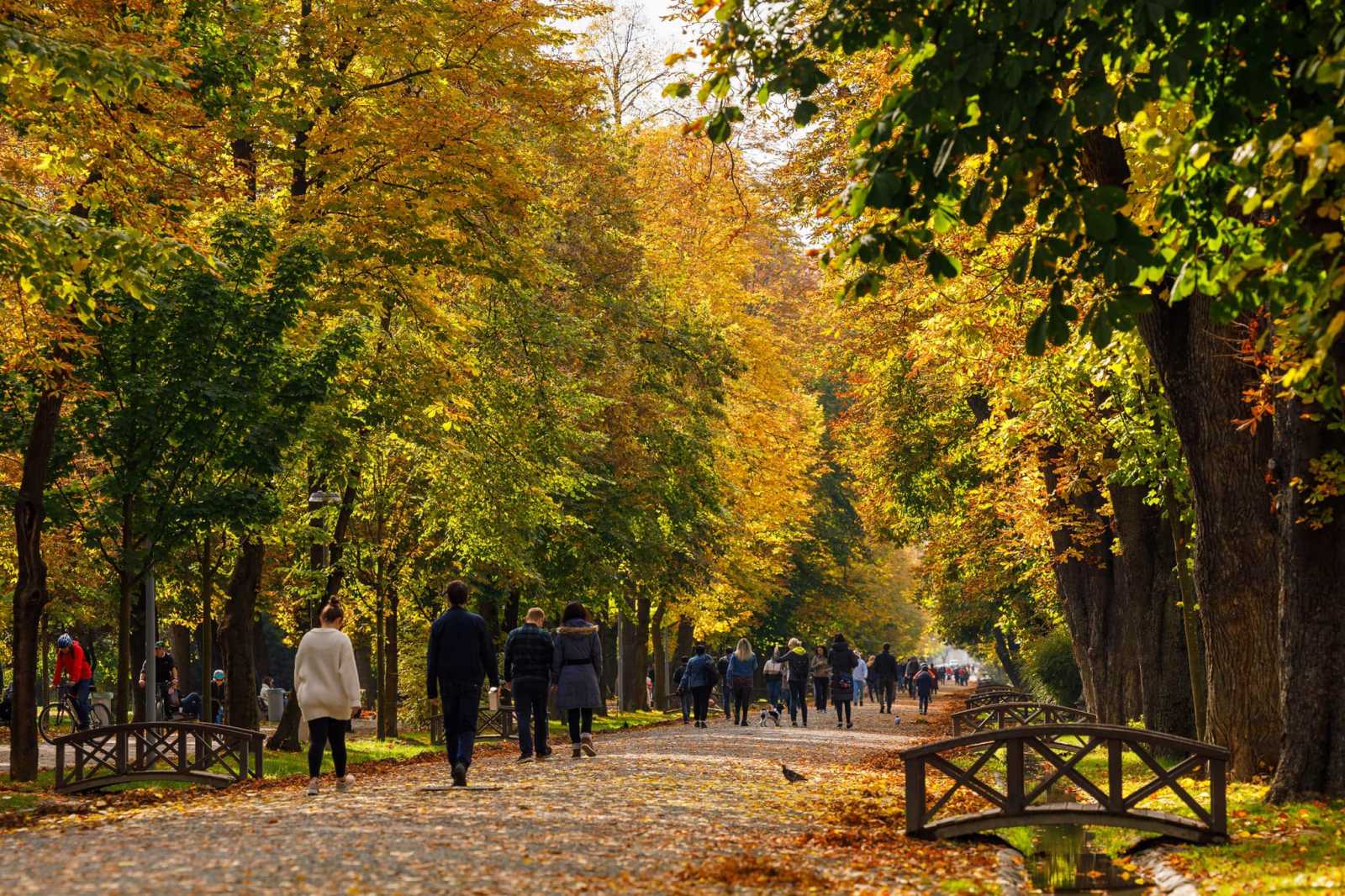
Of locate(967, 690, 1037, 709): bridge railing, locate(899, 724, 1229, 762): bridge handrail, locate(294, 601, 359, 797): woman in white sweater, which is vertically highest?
locate(294, 601, 359, 797): woman in white sweater

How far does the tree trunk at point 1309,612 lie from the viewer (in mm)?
12438

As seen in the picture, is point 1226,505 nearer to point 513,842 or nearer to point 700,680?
point 513,842

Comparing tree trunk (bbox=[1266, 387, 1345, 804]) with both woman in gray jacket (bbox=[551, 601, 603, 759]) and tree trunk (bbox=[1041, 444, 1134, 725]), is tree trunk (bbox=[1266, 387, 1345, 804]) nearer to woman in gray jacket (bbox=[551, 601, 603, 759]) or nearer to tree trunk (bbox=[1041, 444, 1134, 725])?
woman in gray jacket (bbox=[551, 601, 603, 759])

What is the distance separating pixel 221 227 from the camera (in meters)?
18.4

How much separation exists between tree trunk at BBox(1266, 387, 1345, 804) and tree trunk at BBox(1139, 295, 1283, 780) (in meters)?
1.00

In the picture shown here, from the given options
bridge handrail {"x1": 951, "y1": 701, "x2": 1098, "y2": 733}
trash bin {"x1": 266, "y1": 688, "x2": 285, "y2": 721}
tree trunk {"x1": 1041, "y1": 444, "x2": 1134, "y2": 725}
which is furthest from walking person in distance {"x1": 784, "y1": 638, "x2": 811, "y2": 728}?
trash bin {"x1": 266, "y1": 688, "x2": 285, "y2": 721}

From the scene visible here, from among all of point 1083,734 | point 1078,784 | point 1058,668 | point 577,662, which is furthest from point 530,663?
point 1058,668

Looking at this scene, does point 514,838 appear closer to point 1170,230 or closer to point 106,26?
point 1170,230

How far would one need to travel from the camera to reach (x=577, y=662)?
19.6 meters

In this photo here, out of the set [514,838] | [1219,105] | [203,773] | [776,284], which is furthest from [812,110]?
[776,284]

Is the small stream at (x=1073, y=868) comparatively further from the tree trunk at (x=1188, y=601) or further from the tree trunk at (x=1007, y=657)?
the tree trunk at (x=1007, y=657)

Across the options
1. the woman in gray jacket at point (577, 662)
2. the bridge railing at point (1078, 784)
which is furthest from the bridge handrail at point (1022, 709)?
the bridge railing at point (1078, 784)

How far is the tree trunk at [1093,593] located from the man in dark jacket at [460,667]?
466 inches

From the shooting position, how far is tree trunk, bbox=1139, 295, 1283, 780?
1396 centimetres
